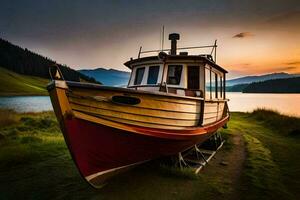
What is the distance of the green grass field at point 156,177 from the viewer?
20.6 ft

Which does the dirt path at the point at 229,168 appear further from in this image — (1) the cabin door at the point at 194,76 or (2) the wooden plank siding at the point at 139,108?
(1) the cabin door at the point at 194,76

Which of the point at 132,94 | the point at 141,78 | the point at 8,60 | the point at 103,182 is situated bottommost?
the point at 103,182

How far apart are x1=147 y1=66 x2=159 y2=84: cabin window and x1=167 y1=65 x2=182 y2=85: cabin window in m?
0.50

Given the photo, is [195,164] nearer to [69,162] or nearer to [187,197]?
[187,197]

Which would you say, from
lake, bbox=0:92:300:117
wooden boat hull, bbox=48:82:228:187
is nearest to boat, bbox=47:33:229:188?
wooden boat hull, bbox=48:82:228:187

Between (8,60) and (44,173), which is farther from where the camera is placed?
(8,60)

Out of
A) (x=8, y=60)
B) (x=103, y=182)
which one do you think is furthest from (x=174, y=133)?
(x=8, y=60)

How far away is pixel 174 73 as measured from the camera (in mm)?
8336

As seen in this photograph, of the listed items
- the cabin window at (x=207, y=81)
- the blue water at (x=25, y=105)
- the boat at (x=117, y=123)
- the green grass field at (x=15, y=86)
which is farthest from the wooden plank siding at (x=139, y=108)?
the green grass field at (x=15, y=86)

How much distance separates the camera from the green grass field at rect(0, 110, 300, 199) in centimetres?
629

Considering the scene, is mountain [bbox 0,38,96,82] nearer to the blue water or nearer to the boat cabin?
the blue water

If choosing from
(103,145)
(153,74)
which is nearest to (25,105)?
(153,74)

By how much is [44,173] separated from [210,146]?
7.93 m

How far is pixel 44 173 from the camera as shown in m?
7.87
